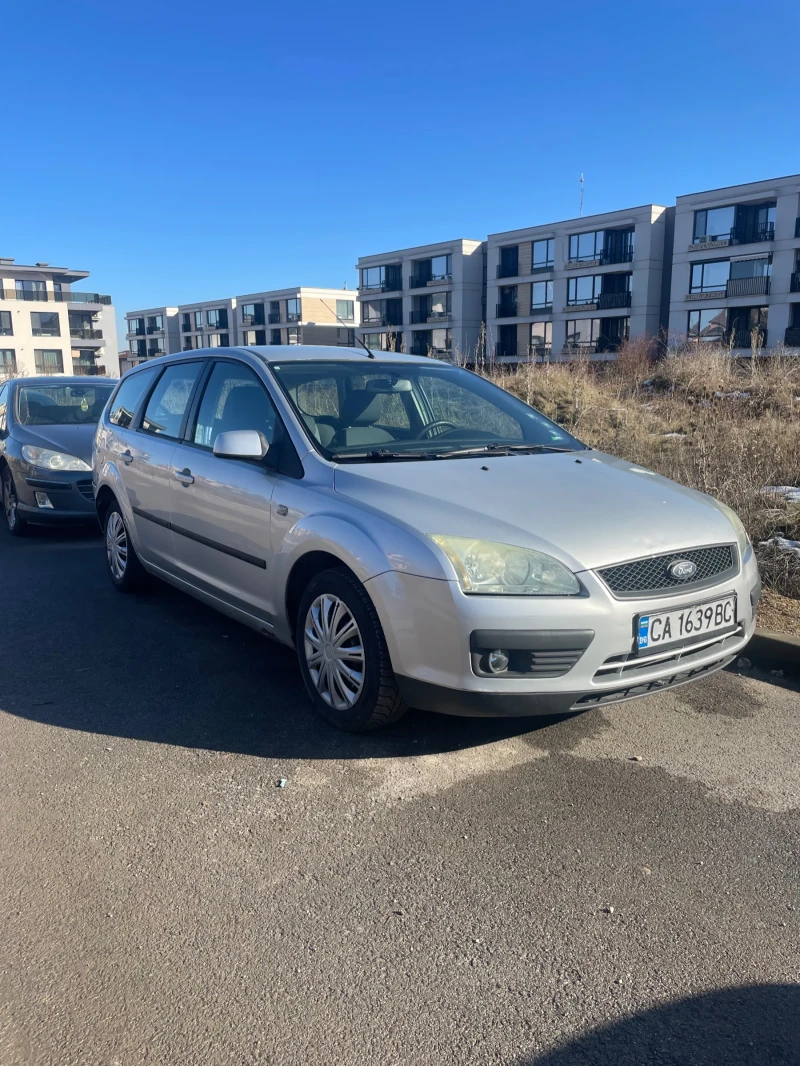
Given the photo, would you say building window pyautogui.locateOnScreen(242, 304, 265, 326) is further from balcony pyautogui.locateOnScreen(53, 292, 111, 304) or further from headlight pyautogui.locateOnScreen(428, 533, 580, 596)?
headlight pyautogui.locateOnScreen(428, 533, 580, 596)

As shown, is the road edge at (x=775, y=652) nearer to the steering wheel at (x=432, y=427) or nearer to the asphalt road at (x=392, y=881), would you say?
the asphalt road at (x=392, y=881)

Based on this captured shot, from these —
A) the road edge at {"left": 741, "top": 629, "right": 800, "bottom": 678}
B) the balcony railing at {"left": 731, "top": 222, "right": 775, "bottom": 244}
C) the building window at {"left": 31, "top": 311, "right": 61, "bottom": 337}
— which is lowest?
the road edge at {"left": 741, "top": 629, "right": 800, "bottom": 678}

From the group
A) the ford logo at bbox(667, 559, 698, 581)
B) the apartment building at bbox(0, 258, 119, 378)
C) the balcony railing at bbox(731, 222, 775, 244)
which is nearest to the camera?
the ford logo at bbox(667, 559, 698, 581)

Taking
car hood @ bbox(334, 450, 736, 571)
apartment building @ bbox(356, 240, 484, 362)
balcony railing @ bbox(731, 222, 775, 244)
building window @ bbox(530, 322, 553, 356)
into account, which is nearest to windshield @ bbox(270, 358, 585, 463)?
car hood @ bbox(334, 450, 736, 571)

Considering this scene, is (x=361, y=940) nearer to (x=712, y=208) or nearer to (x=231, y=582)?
(x=231, y=582)

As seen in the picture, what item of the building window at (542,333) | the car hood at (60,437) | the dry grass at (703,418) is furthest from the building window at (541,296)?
the car hood at (60,437)

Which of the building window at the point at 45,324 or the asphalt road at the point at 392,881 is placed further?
the building window at the point at 45,324

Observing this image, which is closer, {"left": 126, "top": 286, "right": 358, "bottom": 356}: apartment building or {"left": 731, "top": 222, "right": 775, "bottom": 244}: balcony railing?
{"left": 731, "top": 222, "right": 775, "bottom": 244}: balcony railing

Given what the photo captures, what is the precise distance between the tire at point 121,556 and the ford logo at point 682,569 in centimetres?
394

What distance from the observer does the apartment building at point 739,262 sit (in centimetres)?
4600

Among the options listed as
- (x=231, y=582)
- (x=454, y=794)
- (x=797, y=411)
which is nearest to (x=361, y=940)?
(x=454, y=794)

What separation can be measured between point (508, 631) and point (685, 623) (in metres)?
0.82

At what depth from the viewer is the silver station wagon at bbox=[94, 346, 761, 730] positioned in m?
3.31

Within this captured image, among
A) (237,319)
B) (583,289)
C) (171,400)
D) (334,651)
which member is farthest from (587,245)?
(334,651)
